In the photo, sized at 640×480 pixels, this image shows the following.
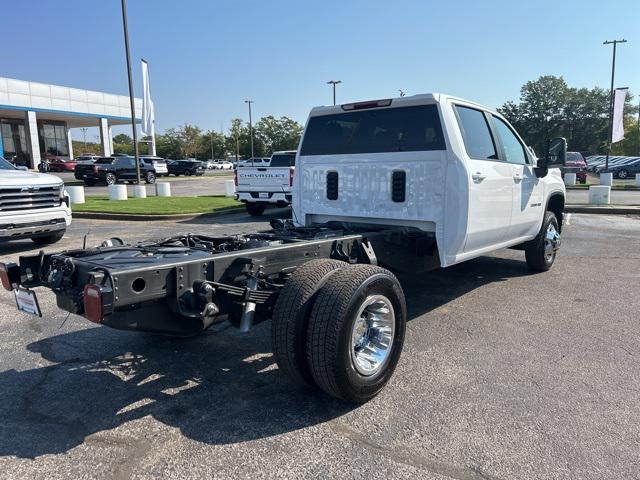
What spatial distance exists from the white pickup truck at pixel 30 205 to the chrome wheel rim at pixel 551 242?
26.4 ft

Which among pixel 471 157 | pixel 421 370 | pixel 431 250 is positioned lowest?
pixel 421 370

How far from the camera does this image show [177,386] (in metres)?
3.60

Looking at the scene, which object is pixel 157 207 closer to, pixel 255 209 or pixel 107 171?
pixel 255 209

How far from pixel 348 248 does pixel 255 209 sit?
10.5 m

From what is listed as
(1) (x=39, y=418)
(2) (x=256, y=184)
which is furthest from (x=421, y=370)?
(2) (x=256, y=184)

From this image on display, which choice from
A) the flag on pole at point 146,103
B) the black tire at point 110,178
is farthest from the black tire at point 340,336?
the black tire at point 110,178

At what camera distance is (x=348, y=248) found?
4250mm

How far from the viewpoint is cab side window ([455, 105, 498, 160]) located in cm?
491

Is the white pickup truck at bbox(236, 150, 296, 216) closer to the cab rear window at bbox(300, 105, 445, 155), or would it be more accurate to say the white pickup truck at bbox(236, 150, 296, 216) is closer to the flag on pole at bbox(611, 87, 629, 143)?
the cab rear window at bbox(300, 105, 445, 155)

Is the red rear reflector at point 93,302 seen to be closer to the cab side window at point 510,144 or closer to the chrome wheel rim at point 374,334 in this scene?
the chrome wheel rim at point 374,334

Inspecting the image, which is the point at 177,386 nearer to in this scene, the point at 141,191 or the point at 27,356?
the point at 27,356

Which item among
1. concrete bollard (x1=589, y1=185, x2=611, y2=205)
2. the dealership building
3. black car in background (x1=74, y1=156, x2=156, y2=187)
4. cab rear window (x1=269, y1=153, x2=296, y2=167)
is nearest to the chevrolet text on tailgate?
cab rear window (x1=269, y1=153, x2=296, y2=167)

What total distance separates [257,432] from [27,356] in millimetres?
2396

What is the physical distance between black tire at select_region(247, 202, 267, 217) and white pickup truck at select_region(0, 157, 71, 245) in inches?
232
